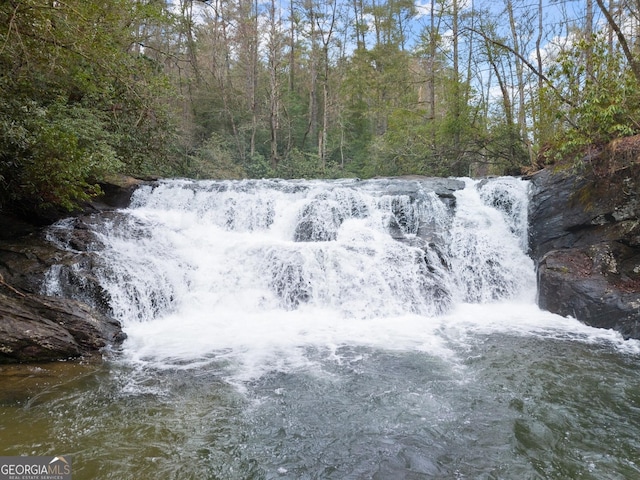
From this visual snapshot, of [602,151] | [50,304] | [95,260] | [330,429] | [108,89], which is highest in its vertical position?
[108,89]

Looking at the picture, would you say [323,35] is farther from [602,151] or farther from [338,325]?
[338,325]

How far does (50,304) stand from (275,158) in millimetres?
Answer: 14892

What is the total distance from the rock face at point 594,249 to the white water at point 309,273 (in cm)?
46

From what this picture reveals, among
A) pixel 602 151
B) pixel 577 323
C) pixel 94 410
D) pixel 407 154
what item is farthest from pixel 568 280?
pixel 407 154

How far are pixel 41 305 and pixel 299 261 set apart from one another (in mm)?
4247

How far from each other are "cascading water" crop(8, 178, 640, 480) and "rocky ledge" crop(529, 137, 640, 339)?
0.43 meters

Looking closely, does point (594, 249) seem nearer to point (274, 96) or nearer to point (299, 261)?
point (299, 261)

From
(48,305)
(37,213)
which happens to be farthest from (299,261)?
(37,213)

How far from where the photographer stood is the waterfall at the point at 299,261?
21.9 feet

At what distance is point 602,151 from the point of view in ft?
25.7

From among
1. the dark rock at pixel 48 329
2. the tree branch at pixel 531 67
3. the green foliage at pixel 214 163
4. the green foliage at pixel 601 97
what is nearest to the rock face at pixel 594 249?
the green foliage at pixel 601 97

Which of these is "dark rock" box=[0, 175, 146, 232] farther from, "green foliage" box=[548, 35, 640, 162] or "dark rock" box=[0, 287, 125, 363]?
"green foliage" box=[548, 35, 640, 162]

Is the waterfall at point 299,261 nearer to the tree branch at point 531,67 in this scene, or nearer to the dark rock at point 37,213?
the dark rock at point 37,213

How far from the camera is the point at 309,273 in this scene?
7867 mm
